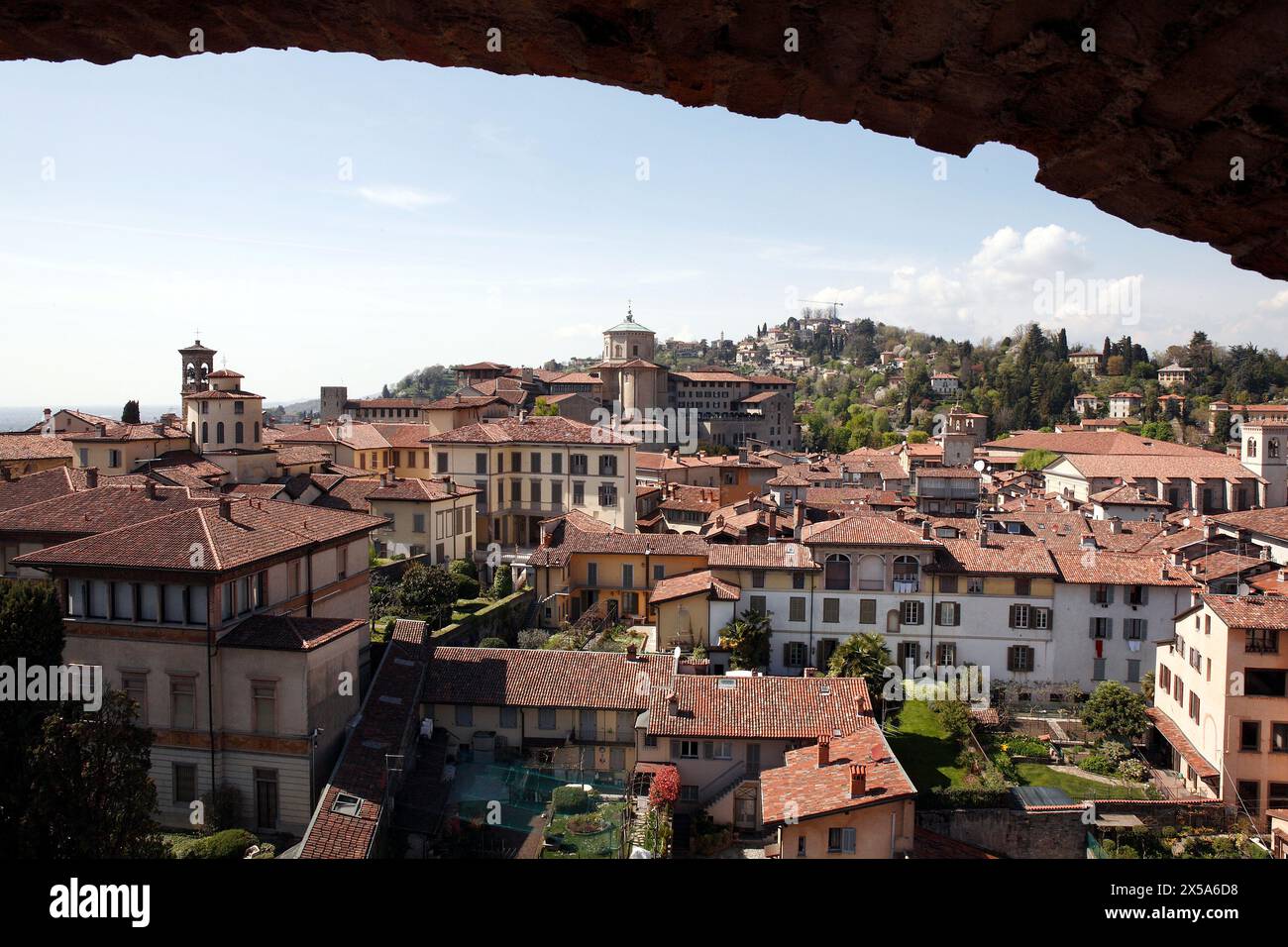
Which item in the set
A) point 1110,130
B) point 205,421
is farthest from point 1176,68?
point 205,421

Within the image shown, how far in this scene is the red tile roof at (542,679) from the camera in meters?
20.1

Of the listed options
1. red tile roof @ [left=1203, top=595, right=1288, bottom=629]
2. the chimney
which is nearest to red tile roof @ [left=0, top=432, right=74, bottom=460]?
the chimney

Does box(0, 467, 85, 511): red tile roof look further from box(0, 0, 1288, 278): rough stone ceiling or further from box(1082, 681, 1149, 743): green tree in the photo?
box(1082, 681, 1149, 743): green tree

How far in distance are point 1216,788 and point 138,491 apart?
77.7 ft

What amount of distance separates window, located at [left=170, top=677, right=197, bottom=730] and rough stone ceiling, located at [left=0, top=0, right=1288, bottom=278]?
48.0 feet

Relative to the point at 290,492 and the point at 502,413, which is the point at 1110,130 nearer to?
the point at 290,492

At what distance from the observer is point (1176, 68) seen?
2.27 metres

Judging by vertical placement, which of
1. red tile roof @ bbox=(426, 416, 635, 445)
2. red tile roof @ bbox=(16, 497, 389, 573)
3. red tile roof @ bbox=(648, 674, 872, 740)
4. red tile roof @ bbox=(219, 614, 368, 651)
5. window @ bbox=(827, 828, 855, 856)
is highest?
red tile roof @ bbox=(426, 416, 635, 445)

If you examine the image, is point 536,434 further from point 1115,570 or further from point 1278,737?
point 1278,737

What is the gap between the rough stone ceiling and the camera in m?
2.24

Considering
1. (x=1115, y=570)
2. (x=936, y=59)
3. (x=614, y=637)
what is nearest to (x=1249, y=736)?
(x=1115, y=570)

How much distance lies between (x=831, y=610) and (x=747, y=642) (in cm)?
296

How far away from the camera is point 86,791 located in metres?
11.2

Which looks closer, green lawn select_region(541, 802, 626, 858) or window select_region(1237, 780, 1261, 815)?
green lawn select_region(541, 802, 626, 858)
